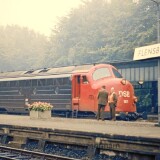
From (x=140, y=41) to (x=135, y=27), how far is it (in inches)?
199

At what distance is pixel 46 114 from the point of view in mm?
18672

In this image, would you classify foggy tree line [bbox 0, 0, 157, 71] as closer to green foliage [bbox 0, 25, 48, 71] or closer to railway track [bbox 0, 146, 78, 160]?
green foliage [bbox 0, 25, 48, 71]

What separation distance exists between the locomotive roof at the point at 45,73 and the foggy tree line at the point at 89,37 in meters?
14.5

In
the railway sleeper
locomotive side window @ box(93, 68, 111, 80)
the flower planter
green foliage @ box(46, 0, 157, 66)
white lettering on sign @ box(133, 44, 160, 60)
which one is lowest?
the railway sleeper

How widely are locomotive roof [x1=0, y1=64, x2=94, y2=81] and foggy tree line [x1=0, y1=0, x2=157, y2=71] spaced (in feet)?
47.6

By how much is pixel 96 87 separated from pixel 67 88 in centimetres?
230

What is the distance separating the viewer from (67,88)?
20.5 m

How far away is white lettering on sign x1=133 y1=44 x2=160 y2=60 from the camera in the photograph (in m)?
13.0

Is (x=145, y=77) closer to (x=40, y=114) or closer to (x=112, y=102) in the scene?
(x=112, y=102)

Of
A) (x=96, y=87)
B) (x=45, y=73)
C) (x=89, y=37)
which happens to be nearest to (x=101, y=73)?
(x=96, y=87)

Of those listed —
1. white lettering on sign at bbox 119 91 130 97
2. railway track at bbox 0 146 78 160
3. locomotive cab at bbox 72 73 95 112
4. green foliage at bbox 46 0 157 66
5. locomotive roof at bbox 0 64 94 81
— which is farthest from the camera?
green foliage at bbox 46 0 157 66

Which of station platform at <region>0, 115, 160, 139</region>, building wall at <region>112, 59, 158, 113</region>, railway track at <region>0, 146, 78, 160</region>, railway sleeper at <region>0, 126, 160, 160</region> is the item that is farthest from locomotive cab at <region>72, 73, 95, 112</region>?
building wall at <region>112, 59, 158, 113</region>

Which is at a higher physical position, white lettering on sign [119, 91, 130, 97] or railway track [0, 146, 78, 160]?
white lettering on sign [119, 91, 130, 97]

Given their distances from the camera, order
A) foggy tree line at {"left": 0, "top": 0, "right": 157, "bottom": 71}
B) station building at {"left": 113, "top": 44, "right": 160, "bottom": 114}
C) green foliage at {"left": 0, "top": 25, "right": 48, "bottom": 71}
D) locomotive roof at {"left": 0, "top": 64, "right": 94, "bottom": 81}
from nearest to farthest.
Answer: locomotive roof at {"left": 0, "top": 64, "right": 94, "bottom": 81} < station building at {"left": 113, "top": 44, "right": 160, "bottom": 114} < foggy tree line at {"left": 0, "top": 0, "right": 157, "bottom": 71} < green foliage at {"left": 0, "top": 25, "right": 48, "bottom": 71}
